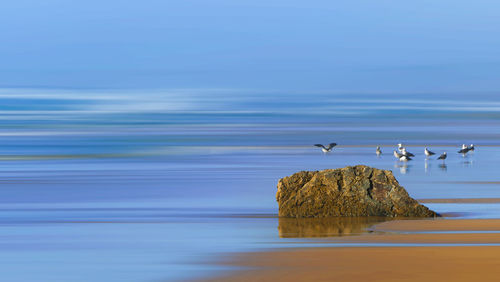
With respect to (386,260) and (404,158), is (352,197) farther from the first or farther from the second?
(404,158)

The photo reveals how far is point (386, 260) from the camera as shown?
11.7m

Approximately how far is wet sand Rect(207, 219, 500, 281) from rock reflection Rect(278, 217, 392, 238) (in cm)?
40

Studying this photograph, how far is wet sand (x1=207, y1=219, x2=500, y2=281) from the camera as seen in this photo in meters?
10.8

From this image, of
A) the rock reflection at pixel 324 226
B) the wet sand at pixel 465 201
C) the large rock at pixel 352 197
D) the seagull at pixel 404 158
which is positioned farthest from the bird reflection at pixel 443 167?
the rock reflection at pixel 324 226

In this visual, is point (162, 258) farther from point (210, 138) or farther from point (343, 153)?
point (210, 138)

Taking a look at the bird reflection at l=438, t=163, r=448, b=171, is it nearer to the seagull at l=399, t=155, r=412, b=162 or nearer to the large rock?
the seagull at l=399, t=155, r=412, b=162

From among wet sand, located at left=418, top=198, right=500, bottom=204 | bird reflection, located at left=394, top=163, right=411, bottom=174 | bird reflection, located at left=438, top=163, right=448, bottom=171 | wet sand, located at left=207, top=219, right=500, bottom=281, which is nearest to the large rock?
wet sand, located at left=207, top=219, right=500, bottom=281

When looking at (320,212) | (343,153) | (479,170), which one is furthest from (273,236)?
(343,153)

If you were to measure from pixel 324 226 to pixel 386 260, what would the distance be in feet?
10.3

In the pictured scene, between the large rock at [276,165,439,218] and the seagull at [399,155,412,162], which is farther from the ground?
the seagull at [399,155,412,162]

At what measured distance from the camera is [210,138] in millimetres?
54938

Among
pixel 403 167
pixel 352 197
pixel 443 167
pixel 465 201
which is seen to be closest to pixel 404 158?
pixel 403 167

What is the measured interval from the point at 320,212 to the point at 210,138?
129 ft

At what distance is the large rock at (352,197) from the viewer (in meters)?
15.6
